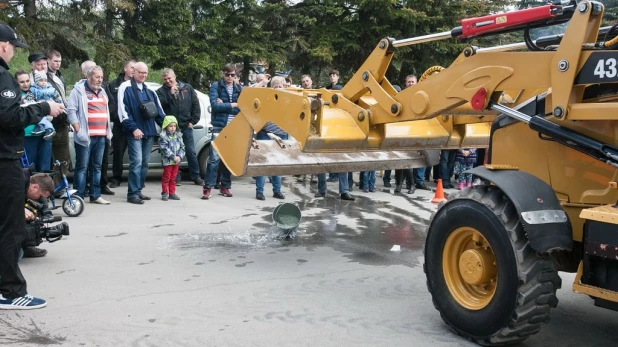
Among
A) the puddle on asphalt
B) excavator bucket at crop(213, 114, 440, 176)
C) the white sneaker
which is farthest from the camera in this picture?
the white sneaker

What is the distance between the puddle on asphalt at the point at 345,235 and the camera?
720 cm

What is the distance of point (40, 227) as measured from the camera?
6.39 m

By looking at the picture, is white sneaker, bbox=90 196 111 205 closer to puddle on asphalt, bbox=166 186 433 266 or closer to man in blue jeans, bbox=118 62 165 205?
man in blue jeans, bbox=118 62 165 205

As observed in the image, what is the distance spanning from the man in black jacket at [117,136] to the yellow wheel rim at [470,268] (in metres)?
7.25

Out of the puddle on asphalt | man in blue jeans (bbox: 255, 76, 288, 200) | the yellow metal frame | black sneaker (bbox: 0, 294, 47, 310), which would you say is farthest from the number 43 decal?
man in blue jeans (bbox: 255, 76, 288, 200)

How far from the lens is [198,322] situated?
15.9ft

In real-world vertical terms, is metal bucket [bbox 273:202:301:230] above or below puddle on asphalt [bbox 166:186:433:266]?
above

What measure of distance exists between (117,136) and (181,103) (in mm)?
1191

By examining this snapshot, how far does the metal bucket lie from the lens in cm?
785

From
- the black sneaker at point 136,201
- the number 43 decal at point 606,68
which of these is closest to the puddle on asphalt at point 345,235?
the black sneaker at point 136,201

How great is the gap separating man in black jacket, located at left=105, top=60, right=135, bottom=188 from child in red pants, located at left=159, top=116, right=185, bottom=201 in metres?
1.04

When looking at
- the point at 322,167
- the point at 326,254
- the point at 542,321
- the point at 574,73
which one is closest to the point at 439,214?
the point at 542,321

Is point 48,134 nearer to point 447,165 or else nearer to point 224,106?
point 224,106

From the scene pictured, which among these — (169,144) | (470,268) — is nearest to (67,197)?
(169,144)
